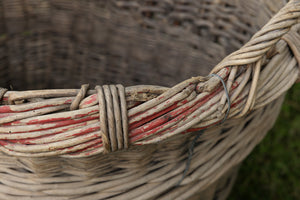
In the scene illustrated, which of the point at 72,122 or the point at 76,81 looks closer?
the point at 72,122

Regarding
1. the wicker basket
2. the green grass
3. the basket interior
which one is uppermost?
the wicker basket

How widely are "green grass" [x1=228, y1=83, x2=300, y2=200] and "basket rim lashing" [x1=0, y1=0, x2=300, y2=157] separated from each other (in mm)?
773

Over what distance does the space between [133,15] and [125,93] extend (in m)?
0.79

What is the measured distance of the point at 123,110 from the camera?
41cm

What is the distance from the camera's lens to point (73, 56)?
1.24 meters

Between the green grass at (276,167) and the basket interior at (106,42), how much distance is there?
416 mm

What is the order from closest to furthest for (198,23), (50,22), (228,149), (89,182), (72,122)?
(72,122) < (89,182) < (228,149) < (198,23) < (50,22)

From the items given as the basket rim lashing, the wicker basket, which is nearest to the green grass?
the wicker basket

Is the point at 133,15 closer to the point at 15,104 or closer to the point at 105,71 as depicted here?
the point at 105,71

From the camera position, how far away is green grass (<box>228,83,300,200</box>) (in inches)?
45.0

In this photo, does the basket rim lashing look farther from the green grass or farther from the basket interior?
the green grass

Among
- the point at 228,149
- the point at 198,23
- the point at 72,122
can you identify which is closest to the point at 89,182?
the point at 72,122

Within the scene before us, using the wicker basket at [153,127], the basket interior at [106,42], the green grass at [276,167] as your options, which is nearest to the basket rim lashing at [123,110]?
the wicker basket at [153,127]

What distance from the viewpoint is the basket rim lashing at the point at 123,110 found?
0.41 meters
